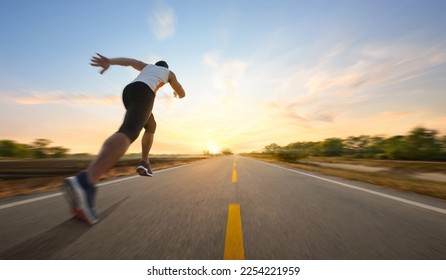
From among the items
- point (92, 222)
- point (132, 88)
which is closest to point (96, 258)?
point (92, 222)

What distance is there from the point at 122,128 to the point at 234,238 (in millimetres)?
1548

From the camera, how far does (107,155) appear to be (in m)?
1.80

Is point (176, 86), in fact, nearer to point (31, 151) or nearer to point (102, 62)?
point (102, 62)

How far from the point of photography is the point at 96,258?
138 cm

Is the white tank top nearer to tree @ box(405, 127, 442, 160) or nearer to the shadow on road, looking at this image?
the shadow on road

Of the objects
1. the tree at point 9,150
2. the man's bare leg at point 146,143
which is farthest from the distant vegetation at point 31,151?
the man's bare leg at point 146,143

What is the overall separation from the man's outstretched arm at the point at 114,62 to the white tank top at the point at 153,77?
0.25m

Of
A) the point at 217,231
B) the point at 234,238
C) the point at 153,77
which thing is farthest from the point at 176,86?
the point at 234,238

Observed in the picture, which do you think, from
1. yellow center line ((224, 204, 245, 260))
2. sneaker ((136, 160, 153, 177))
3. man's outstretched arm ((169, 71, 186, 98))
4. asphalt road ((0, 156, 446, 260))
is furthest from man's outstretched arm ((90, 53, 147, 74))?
yellow center line ((224, 204, 245, 260))

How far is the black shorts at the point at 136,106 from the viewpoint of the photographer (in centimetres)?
203

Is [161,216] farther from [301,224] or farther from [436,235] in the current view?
[436,235]

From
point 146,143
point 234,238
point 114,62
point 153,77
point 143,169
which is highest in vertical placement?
point 114,62

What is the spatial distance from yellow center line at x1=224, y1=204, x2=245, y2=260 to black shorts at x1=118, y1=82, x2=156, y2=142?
1.36 metres
